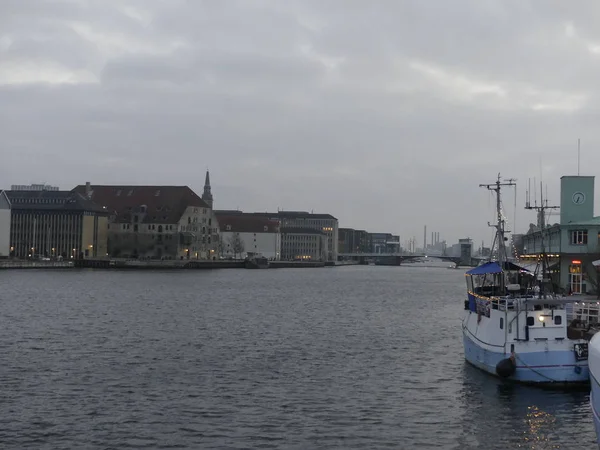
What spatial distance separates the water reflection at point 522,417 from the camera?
31.2 meters

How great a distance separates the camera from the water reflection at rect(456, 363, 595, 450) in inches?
1227

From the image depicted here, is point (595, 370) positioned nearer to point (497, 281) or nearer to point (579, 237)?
point (497, 281)

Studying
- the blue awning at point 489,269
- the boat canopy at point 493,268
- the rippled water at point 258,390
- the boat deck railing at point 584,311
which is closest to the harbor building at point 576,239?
the rippled water at point 258,390

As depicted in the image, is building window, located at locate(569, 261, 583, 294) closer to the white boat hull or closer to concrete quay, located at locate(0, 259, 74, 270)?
the white boat hull

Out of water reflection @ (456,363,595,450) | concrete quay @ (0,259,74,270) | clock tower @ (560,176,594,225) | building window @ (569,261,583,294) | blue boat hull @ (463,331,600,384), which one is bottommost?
water reflection @ (456,363,595,450)

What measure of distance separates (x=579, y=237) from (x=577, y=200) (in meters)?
4.08

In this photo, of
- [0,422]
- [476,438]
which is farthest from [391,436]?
[0,422]

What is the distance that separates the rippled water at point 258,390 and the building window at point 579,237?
1410 centimetres

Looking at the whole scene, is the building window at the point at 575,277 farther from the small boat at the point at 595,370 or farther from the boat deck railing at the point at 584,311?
the small boat at the point at 595,370

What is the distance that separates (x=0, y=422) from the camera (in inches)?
1265

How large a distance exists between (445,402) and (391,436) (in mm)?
6846

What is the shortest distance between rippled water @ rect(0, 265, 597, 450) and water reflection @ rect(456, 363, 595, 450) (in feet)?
0.24

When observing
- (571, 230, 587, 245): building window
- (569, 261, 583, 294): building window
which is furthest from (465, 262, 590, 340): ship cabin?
(571, 230, 587, 245): building window

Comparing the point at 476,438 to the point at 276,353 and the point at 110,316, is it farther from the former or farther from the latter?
the point at 110,316
